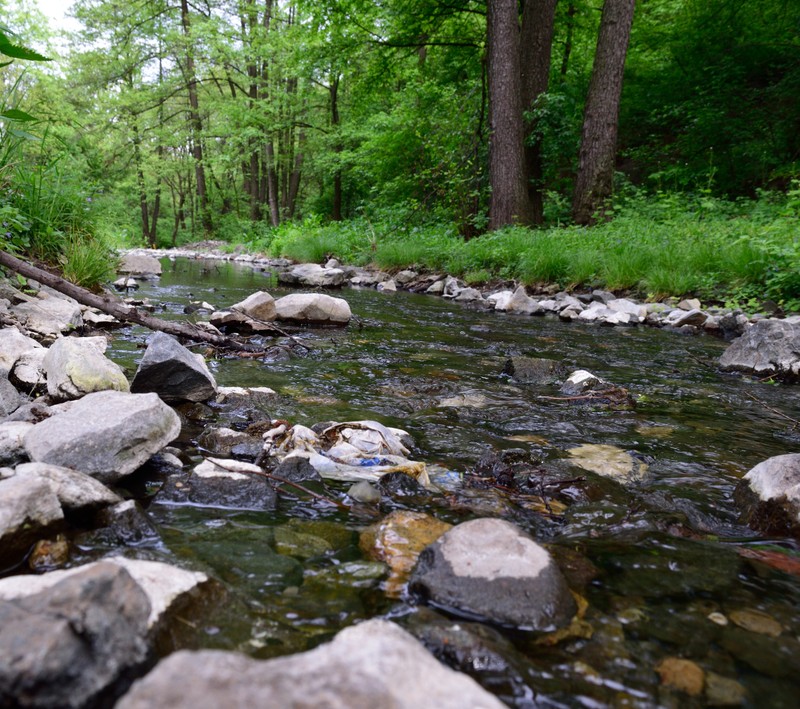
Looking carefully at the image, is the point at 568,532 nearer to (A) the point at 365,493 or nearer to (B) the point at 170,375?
(A) the point at 365,493

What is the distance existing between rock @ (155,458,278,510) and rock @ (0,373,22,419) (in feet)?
3.56

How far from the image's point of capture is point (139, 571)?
1.26 metres

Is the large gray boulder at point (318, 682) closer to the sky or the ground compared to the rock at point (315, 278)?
closer to the sky

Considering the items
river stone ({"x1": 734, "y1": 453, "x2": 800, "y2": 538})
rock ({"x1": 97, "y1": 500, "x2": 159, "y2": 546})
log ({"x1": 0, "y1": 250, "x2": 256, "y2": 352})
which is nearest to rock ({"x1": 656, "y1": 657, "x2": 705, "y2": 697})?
river stone ({"x1": 734, "y1": 453, "x2": 800, "y2": 538})

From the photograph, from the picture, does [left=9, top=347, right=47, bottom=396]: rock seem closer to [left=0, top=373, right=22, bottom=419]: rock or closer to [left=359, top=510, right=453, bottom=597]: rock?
[left=0, top=373, right=22, bottom=419]: rock

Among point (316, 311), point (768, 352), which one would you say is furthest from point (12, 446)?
point (768, 352)

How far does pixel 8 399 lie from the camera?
255cm

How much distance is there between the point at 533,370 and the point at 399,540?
8.60ft

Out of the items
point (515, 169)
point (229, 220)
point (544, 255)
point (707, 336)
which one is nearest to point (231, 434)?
point (707, 336)

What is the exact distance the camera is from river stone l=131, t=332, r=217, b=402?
289 centimetres

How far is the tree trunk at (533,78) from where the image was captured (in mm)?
11162

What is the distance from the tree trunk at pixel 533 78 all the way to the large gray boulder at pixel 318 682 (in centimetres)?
1120

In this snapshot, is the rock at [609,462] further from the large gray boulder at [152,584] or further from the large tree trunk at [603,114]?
the large tree trunk at [603,114]

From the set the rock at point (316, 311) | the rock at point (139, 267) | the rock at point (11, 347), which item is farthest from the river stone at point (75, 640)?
the rock at point (139, 267)
